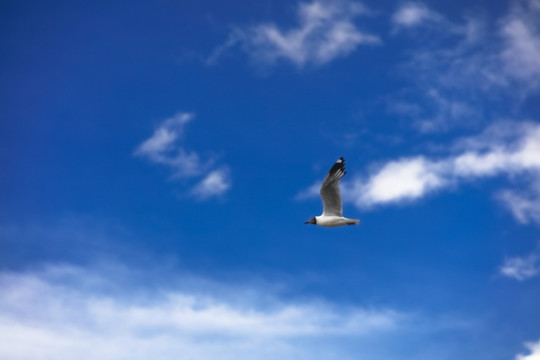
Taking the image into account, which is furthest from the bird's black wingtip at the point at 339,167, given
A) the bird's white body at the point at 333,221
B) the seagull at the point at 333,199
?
the bird's white body at the point at 333,221

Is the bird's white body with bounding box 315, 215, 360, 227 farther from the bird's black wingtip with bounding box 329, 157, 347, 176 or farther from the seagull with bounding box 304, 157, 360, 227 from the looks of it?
the bird's black wingtip with bounding box 329, 157, 347, 176

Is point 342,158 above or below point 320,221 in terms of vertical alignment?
above

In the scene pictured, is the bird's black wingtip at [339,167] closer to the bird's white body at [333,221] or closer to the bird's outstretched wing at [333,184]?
the bird's outstretched wing at [333,184]

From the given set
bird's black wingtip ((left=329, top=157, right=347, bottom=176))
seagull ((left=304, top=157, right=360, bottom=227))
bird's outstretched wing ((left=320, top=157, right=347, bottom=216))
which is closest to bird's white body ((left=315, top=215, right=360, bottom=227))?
seagull ((left=304, top=157, right=360, bottom=227))

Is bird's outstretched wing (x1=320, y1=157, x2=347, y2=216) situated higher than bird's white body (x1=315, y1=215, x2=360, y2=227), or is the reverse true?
bird's outstretched wing (x1=320, y1=157, x2=347, y2=216)
